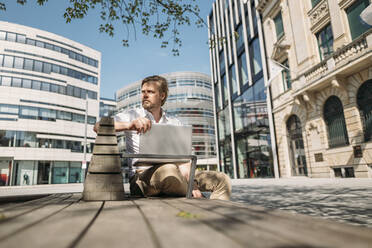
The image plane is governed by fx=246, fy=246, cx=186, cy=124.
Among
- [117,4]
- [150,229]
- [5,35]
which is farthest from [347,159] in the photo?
[5,35]

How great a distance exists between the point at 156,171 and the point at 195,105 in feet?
127

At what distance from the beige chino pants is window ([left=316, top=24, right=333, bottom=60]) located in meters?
13.2

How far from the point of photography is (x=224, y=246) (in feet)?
2.15

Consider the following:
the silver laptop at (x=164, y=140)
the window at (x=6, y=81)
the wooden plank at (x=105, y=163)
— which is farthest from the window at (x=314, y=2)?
the window at (x=6, y=81)

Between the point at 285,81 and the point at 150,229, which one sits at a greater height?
the point at 285,81

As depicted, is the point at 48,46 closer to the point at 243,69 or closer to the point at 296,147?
the point at 243,69

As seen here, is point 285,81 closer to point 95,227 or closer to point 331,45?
point 331,45

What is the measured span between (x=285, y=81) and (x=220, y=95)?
37.7 feet

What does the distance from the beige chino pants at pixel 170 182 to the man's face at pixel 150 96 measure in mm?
759

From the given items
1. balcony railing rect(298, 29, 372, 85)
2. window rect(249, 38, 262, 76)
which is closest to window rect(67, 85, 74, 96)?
window rect(249, 38, 262, 76)

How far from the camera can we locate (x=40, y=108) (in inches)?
1153

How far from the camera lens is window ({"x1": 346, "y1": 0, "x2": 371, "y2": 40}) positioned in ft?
35.8

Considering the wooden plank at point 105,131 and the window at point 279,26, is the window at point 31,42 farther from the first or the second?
the wooden plank at point 105,131

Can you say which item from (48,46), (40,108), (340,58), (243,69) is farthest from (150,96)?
(48,46)
